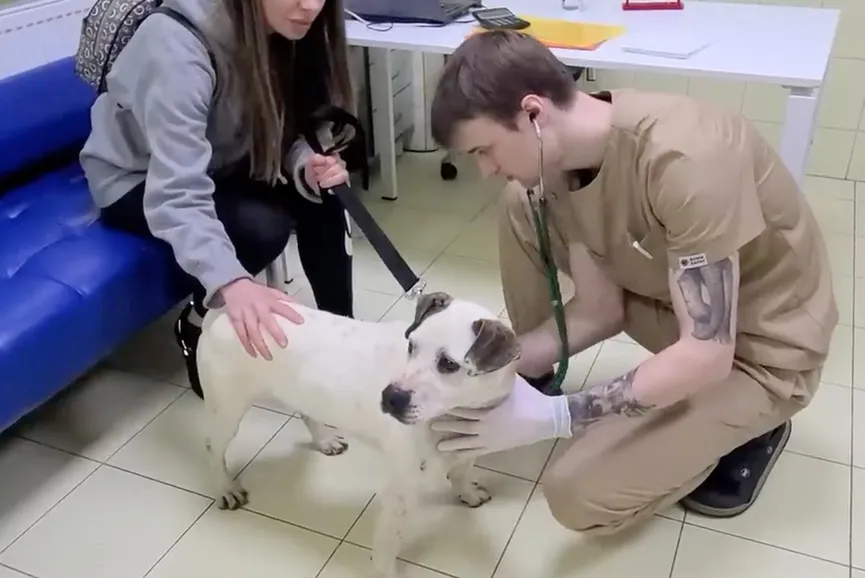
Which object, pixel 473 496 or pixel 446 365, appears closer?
pixel 446 365

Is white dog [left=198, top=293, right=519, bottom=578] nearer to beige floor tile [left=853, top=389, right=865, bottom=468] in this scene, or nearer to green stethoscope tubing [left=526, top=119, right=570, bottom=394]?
green stethoscope tubing [left=526, top=119, right=570, bottom=394]

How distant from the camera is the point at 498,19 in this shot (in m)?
2.36

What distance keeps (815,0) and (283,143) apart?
2.12 meters

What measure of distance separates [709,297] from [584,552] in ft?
1.92

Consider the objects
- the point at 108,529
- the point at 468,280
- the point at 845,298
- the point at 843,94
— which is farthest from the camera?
the point at 843,94

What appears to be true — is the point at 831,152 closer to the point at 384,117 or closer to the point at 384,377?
the point at 384,117

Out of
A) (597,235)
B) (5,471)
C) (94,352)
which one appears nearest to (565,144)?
(597,235)

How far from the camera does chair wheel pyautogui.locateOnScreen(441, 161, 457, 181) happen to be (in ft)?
10.4

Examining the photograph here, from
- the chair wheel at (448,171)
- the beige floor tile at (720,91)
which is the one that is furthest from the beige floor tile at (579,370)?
the beige floor tile at (720,91)

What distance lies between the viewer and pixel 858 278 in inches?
97.3

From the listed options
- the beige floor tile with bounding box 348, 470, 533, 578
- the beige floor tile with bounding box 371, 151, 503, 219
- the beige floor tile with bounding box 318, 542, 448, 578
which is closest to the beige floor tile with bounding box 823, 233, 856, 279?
the beige floor tile with bounding box 371, 151, 503, 219

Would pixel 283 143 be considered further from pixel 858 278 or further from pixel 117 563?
pixel 858 278

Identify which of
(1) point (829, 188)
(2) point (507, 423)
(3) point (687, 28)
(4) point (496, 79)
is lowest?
(1) point (829, 188)

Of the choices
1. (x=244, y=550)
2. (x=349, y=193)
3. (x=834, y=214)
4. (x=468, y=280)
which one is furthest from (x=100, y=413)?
(x=834, y=214)
